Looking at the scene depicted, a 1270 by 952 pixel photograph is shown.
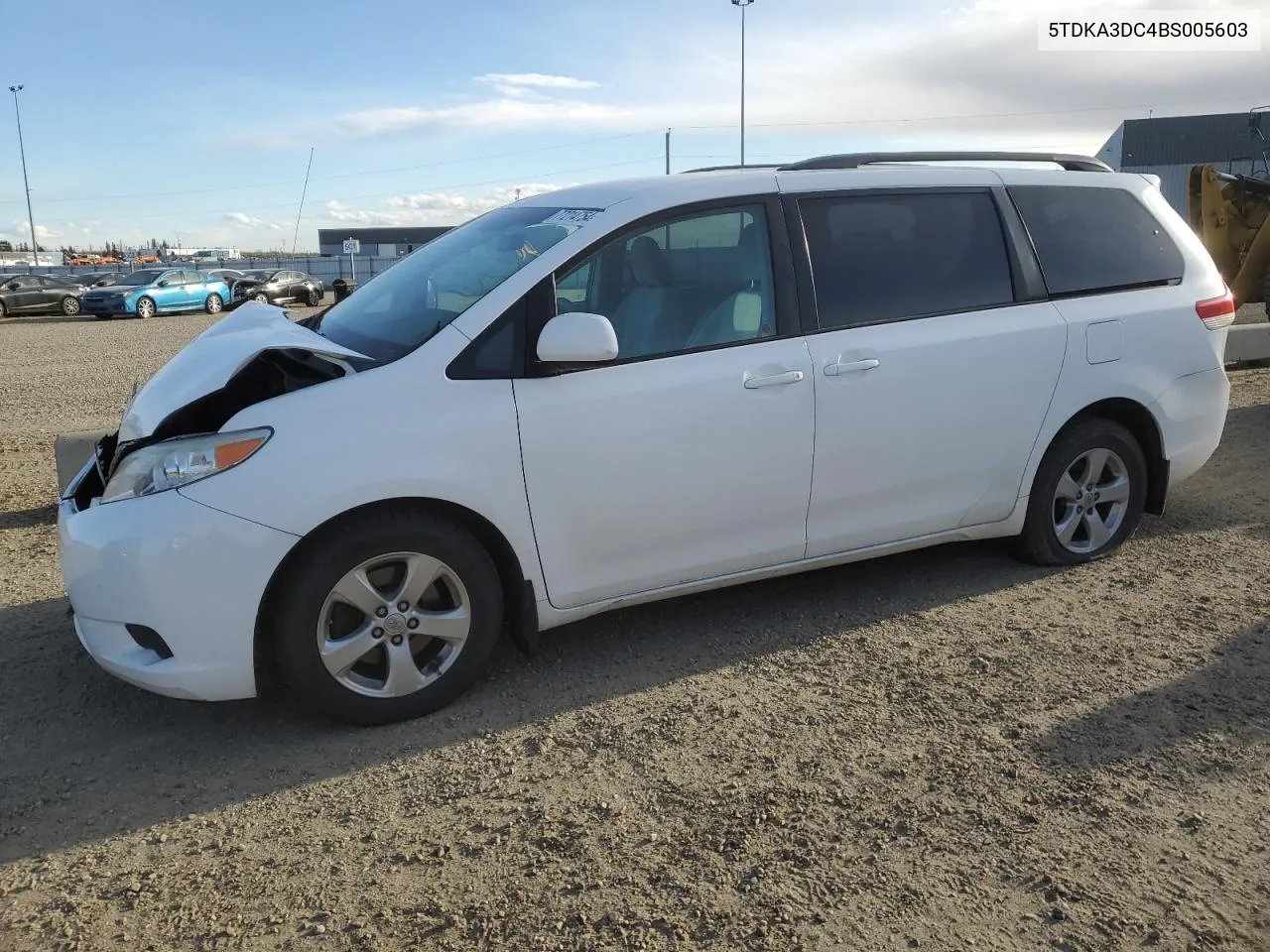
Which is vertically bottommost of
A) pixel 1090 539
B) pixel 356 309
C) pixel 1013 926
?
pixel 1013 926

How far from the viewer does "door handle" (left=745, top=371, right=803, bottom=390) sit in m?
3.86

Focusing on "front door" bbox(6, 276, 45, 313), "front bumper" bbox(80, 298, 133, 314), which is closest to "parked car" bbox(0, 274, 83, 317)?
"front door" bbox(6, 276, 45, 313)

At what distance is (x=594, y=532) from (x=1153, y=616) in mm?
2459

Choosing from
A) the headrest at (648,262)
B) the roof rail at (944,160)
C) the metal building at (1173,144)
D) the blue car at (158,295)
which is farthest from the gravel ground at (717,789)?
the metal building at (1173,144)

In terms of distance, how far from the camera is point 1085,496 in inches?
193

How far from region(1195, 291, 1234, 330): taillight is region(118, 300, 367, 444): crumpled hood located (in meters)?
3.92

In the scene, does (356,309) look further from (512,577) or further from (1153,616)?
(1153,616)

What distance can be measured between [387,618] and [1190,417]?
3915mm

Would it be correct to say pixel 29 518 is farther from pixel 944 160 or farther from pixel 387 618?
pixel 944 160

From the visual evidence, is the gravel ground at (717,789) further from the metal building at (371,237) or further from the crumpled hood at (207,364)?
the metal building at (371,237)

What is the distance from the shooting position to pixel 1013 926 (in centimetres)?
248

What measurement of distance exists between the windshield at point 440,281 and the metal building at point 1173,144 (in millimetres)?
59331

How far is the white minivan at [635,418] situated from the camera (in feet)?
10.8

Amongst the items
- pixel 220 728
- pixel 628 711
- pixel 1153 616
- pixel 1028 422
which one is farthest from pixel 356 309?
pixel 1153 616
